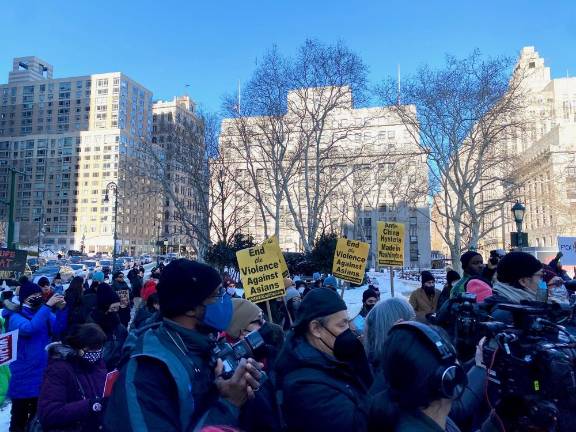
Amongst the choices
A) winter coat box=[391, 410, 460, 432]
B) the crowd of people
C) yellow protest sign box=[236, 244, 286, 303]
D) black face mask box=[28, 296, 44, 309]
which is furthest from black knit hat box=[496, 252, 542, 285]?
black face mask box=[28, 296, 44, 309]

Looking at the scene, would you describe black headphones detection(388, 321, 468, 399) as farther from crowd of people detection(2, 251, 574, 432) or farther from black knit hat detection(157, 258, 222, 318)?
black knit hat detection(157, 258, 222, 318)

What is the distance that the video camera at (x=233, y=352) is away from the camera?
6.01ft

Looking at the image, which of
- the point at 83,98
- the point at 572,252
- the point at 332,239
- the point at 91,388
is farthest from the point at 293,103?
the point at 83,98

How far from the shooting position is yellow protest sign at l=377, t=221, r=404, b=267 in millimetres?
9602

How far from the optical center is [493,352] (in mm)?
2180

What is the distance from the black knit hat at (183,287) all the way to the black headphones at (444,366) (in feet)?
2.76

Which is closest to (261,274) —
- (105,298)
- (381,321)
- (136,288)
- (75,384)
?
(105,298)

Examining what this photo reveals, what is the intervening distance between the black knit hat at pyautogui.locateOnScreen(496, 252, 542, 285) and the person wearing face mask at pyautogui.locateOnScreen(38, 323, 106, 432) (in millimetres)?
2982

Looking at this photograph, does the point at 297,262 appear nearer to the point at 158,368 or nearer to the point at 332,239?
the point at 332,239

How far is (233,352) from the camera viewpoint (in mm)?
1924

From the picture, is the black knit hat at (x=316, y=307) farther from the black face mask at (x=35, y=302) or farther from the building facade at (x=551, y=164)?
the building facade at (x=551, y=164)

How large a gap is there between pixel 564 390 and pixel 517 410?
203 millimetres

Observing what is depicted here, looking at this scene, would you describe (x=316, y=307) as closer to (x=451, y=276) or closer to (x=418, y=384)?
(x=418, y=384)

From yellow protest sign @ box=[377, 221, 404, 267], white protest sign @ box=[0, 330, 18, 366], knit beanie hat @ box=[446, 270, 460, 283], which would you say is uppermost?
yellow protest sign @ box=[377, 221, 404, 267]
